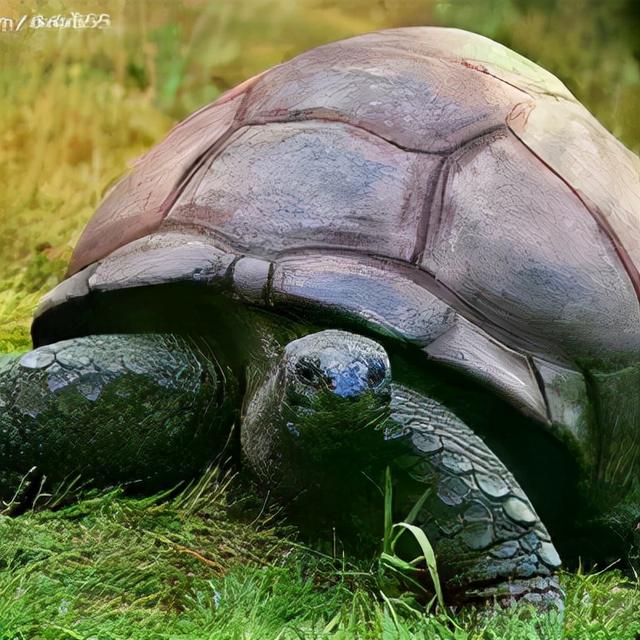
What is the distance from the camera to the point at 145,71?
5.92 m

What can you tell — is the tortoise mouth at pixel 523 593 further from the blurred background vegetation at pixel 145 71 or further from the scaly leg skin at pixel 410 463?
the blurred background vegetation at pixel 145 71

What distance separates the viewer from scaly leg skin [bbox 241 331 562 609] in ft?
7.84

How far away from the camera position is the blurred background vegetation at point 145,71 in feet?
16.8

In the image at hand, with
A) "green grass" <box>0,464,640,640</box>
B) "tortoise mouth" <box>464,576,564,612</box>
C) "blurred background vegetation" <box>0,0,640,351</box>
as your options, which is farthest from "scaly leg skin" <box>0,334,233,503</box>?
"blurred background vegetation" <box>0,0,640,351</box>

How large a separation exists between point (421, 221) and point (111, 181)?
3598mm

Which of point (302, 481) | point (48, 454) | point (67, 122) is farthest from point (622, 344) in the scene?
point (67, 122)

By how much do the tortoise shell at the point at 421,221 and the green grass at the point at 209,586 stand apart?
1.83ft

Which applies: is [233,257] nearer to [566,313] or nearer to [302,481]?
[302,481]

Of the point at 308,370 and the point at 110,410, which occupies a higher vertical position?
the point at 308,370

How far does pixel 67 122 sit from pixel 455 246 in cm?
380

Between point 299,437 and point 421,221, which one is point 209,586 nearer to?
point 299,437

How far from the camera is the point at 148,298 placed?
2938 millimetres

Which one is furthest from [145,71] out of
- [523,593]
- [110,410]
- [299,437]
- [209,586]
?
[523,593]

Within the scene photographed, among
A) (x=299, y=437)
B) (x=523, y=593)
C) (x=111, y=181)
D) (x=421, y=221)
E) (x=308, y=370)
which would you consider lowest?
(x=111, y=181)
